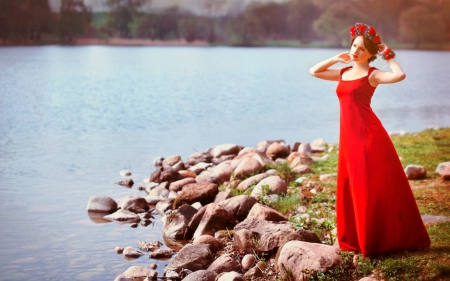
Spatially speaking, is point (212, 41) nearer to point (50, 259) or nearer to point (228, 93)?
point (228, 93)

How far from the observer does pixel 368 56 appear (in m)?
5.49

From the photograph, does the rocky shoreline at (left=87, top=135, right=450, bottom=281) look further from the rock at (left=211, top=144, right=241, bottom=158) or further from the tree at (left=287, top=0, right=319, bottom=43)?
the tree at (left=287, top=0, right=319, bottom=43)

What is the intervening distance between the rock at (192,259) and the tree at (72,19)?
2913 cm

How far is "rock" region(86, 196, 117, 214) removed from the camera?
9.54 meters

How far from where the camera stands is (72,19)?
3612cm

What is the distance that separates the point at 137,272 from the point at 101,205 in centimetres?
294

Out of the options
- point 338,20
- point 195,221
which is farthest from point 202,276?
point 338,20

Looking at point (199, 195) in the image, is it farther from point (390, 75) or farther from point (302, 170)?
point (390, 75)

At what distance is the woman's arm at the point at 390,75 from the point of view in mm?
5207

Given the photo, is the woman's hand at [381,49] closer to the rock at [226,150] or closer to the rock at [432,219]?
the rock at [432,219]

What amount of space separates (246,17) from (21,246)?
1448 inches

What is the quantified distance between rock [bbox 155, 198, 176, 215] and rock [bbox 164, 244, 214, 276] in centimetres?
244

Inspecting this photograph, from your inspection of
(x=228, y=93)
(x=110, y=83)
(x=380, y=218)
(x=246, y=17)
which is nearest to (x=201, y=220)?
(x=380, y=218)

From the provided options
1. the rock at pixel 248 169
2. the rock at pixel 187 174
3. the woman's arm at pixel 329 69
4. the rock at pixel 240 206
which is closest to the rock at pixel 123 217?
the rock at pixel 240 206
